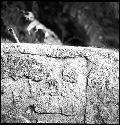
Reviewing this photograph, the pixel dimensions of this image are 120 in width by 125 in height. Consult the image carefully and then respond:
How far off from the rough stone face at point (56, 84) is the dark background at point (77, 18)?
1411 mm

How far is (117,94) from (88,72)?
0.34 m

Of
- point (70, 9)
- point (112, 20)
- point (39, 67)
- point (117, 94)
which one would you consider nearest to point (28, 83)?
point (39, 67)

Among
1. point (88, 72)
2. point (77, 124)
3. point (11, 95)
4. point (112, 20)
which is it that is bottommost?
point (77, 124)

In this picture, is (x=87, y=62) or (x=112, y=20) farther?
(x=112, y=20)

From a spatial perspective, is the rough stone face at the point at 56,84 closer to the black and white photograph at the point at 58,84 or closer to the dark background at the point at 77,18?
the black and white photograph at the point at 58,84

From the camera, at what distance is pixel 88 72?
220cm

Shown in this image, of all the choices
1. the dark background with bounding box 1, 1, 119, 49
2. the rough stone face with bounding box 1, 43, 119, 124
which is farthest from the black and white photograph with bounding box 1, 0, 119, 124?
the dark background with bounding box 1, 1, 119, 49

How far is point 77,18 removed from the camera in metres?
4.18

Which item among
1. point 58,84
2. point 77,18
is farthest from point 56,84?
point 77,18

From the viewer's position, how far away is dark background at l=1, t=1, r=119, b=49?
373cm

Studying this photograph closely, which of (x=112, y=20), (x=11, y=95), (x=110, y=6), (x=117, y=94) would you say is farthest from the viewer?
(x=112, y=20)

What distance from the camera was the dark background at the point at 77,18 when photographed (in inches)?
147

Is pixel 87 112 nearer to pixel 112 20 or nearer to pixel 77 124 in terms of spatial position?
pixel 77 124

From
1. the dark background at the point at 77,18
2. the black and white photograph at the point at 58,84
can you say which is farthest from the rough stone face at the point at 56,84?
the dark background at the point at 77,18
